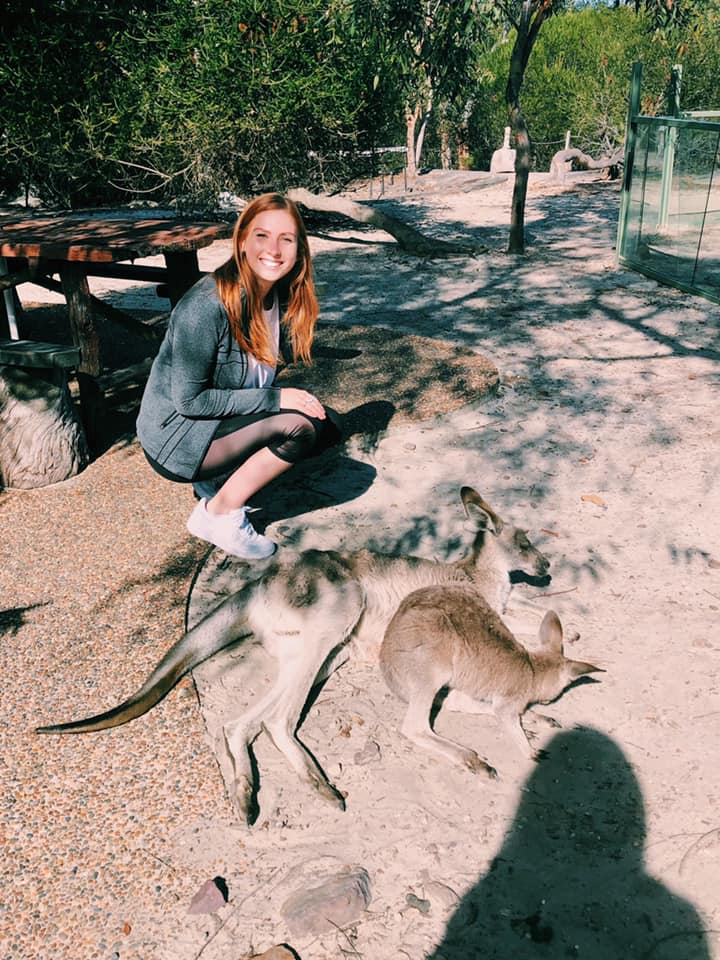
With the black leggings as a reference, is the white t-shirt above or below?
above

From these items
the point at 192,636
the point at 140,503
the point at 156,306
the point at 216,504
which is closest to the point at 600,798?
the point at 192,636

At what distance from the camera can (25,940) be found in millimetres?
2107

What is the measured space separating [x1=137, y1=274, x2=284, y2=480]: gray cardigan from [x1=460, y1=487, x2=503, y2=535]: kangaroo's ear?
0.94 metres

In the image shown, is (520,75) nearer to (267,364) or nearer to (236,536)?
(267,364)

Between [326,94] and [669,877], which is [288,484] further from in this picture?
[326,94]

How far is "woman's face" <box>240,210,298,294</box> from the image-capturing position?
3439 mm

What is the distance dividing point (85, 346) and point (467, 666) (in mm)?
3211

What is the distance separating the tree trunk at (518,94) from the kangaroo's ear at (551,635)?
27.6 feet

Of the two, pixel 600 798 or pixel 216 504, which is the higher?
pixel 216 504

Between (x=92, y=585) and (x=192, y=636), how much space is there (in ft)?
3.20

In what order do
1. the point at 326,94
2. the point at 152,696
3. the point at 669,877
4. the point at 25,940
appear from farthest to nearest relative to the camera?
the point at 326,94
the point at 152,696
the point at 669,877
the point at 25,940

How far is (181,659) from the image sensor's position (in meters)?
2.87

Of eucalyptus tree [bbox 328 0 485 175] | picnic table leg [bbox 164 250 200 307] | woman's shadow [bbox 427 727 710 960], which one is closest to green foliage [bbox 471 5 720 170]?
eucalyptus tree [bbox 328 0 485 175]

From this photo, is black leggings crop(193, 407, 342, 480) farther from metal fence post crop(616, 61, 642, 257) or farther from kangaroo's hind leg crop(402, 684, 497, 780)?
metal fence post crop(616, 61, 642, 257)
